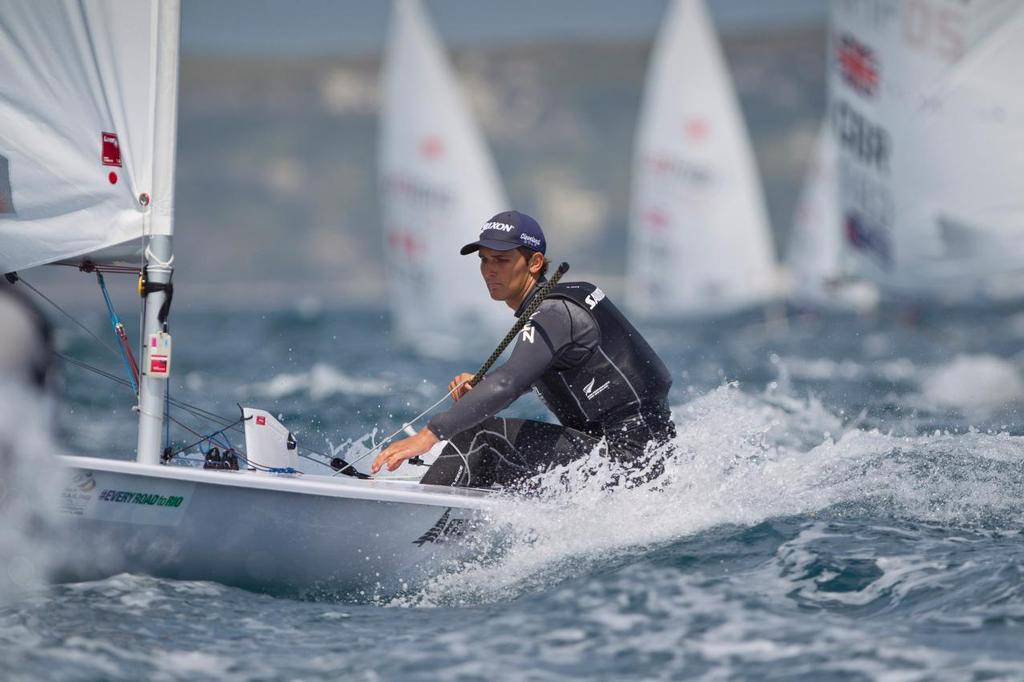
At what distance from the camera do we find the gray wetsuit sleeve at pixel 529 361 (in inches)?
175

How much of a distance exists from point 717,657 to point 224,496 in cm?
175

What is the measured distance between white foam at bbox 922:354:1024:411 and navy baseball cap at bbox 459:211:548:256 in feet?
21.6

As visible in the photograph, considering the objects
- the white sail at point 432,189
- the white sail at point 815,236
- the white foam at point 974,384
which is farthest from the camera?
the white sail at point 815,236

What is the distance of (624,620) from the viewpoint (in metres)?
3.82

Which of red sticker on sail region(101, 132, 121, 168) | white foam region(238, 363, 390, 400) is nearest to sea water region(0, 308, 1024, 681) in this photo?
red sticker on sail region(101, 132, 121, 168)

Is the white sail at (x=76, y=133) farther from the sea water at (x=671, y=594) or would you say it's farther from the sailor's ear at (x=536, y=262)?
the sailor's ear at (x=536, y=262)

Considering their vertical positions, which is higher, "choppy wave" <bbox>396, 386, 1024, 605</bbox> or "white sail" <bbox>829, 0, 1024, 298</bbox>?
"white sail" <bbox>829, 0, 1024, 298</bbox>

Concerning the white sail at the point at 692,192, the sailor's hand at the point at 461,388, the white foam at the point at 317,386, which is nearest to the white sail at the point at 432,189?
the white sail at the point at 692,192

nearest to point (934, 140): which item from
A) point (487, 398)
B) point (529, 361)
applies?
point (529, 361)

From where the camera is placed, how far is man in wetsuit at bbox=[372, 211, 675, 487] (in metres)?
4.62

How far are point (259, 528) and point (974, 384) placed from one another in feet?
32.2

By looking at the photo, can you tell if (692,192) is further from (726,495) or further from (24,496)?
(24,496)

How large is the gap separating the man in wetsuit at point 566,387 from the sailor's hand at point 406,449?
29cm

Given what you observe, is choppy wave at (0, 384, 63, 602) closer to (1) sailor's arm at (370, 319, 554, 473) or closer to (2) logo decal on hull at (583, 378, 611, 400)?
(1) sailor's arm at (370, 319, 554, 473)
